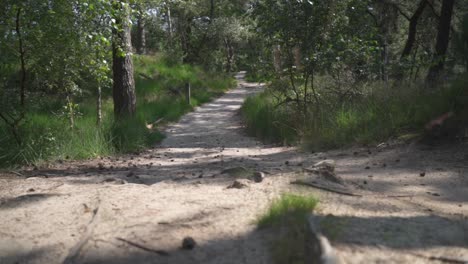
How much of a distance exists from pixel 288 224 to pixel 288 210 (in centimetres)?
23

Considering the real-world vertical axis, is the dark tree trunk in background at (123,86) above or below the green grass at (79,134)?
above

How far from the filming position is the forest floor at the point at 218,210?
3.03m

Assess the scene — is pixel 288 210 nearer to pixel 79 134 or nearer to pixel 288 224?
pixel 288 224

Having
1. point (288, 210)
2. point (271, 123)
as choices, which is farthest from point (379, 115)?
point (288, 210)

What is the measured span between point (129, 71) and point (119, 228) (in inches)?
301

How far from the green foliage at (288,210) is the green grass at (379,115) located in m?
3.93

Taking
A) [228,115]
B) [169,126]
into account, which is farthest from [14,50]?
[228,115]

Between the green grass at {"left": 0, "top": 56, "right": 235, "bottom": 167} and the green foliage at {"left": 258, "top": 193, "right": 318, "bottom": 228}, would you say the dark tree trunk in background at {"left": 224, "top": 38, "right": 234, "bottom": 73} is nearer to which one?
the green grass at {"left": 0, "top": 56, "right": 235, "bottom": 167}

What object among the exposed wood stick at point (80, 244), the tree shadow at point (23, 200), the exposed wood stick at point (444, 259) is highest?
the exposed wood stick at point (444, 259)

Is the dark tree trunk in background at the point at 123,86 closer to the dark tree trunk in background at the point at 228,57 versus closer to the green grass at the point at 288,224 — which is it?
the green grass at the point at 288,224

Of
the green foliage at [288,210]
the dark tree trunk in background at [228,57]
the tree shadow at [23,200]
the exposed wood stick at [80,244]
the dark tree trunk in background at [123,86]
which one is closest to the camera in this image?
the exposed wood stick at [80,244]

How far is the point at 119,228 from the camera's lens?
351 cm

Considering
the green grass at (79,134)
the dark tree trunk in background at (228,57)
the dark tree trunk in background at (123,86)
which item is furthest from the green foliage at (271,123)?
the dark tree trunk in background at (228,57)

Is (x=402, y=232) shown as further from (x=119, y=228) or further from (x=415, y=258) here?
(x=119, y=228)
